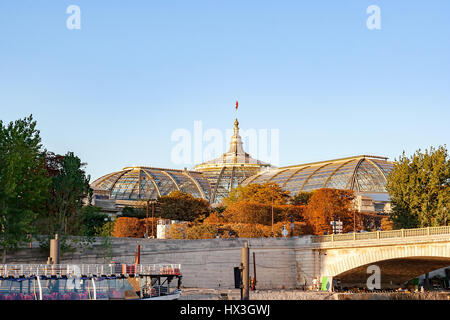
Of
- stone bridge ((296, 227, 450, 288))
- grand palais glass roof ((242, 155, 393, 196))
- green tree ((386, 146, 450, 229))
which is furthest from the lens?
grand palais glass roof ((242, 155, 393, 196))

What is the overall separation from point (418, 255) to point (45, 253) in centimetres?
3623

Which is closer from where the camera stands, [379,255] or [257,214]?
[379,255]

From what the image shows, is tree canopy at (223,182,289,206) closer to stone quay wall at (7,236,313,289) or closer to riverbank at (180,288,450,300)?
stone quay wall at (7,236,313,289)

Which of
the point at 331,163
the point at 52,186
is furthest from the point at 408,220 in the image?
the point at 331,163

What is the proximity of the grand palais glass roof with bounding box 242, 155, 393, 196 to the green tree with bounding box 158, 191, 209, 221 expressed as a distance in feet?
114

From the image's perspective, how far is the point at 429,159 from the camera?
346 ft

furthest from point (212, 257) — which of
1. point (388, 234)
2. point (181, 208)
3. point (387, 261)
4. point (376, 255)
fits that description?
point (181, 208)

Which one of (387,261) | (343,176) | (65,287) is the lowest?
(65,287)

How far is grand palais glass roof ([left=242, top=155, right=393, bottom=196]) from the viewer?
6560 inches

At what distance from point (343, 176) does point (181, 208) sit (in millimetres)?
43979

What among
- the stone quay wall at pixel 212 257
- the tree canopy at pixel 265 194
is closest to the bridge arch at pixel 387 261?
the stone quay wall at pixel 212 257

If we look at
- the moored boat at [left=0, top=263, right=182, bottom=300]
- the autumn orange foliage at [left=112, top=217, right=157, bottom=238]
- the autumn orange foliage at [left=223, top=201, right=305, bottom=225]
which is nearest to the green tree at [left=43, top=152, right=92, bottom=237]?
the moored boat at [left=0, top=263, right=182, bottom=300]

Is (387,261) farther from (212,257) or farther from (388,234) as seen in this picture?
(212,257)

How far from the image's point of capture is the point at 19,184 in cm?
8031
